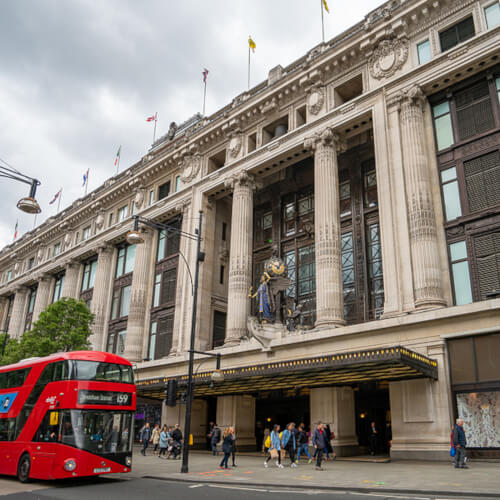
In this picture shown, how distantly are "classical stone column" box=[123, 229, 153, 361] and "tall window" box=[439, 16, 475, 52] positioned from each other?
26186 mm

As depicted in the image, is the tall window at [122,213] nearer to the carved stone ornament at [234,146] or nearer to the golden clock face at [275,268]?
the carved stone ornament at [234,146]

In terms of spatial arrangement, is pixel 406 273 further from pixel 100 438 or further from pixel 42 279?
pixel 42 279

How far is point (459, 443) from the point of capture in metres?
16.0

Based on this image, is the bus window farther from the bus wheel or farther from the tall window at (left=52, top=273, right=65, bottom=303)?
the tall window at (left=52, top=273, right=65, bottom=303)

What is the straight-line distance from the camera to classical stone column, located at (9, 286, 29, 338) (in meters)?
55.5

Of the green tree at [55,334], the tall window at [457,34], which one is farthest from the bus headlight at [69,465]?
the tall window at [457,34]

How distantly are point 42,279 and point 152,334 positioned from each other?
22.3 m

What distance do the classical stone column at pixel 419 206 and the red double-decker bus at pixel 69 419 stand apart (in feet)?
44.4

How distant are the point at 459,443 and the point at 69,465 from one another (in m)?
12.4

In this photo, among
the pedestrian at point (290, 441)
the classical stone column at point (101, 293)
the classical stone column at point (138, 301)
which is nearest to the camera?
the pedestrian at point (290, 441)

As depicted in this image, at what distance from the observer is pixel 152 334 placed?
37.8 meters

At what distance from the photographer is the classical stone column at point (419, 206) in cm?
2178

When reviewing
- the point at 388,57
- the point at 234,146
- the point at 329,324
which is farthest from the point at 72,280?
the point at 388,57

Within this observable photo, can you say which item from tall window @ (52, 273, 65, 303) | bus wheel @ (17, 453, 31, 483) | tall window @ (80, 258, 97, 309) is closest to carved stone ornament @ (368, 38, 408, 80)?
bus wheel @ (17, 453, 31, 483)
